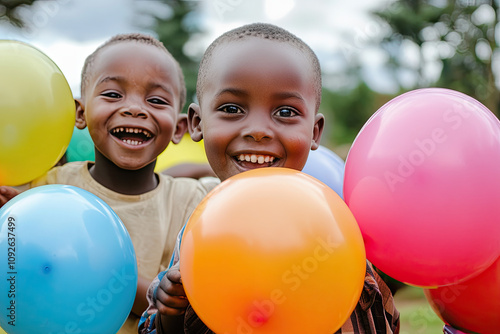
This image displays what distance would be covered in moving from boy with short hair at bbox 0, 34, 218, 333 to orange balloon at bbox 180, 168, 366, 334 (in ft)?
3.56

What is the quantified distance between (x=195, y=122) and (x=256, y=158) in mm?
478

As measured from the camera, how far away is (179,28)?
20453 millimetres

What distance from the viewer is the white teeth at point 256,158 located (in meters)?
1.75

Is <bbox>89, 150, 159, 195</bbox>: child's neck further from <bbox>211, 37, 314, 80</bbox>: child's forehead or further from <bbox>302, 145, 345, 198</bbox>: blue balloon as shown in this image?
<bbox>211, 37, 314, 80</bbox>: child's forehead

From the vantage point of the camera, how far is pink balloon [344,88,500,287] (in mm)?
1423

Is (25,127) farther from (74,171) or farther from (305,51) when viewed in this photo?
(305,51)

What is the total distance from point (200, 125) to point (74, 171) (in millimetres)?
971

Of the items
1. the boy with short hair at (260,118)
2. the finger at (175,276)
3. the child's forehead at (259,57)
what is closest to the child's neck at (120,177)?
the boy with short hair at (260,118)

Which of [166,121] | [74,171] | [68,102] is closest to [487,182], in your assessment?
[166,121]

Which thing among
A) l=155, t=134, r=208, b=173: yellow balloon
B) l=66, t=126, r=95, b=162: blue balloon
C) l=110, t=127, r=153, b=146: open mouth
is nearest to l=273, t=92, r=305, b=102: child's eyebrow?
l=110, t=127, r=153, b=146: open mouth

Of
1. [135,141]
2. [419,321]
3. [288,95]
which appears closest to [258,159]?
[288,95]

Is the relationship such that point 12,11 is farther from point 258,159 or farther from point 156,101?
point 258,159

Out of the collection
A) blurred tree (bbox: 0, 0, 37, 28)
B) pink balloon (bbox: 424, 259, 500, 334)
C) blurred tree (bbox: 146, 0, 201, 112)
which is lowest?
blurred tree (bbox: 146, 0, 201, 112)

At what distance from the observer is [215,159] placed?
1822mm
